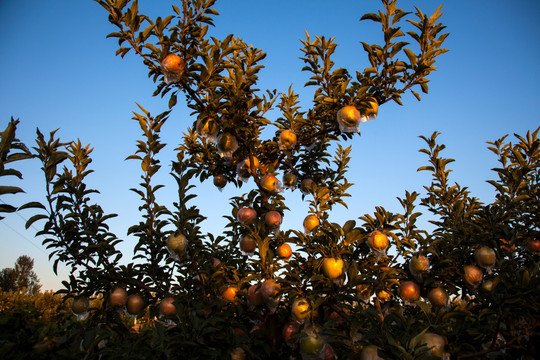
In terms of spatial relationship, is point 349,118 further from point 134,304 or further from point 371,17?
point 134,304

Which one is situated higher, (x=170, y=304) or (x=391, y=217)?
(x=391, y=217)

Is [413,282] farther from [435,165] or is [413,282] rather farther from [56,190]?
[56,190]

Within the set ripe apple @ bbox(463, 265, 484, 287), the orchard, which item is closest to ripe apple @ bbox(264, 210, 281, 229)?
the orchard

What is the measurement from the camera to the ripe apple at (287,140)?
3.26 meters

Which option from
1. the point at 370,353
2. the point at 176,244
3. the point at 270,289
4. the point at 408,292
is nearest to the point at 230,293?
the point at 270,289

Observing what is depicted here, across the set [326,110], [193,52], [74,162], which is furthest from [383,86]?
[74,162]

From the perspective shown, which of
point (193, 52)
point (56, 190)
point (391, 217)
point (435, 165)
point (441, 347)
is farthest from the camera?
point (435, 165)

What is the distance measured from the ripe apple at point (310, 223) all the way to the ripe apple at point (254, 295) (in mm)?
783

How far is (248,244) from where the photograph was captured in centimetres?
299

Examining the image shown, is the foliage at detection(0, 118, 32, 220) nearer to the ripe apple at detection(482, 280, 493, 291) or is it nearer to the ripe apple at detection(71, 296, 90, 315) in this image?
the ripe apple at detection(71, 296, 90, 315)

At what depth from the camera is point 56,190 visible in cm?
229

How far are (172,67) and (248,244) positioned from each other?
5.41ft

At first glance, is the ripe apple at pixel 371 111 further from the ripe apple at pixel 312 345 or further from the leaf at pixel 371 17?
the ripe apple at pixel 312 345

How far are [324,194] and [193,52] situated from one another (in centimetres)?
178
